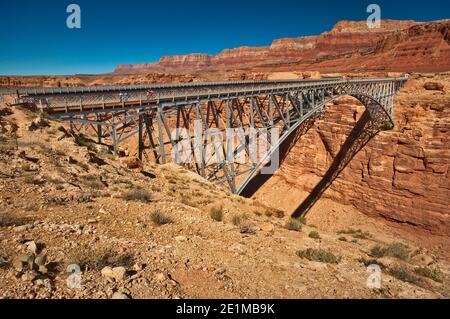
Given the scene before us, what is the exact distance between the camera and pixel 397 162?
27766 mm

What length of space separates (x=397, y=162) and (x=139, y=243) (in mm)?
27942

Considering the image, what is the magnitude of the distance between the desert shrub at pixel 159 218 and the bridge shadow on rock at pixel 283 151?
2513 centimetres

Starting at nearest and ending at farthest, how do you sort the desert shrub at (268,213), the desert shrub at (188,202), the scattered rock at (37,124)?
the desert shrub at (188,202)
the scattered rock at (37,124)
the desert shrub at (268,213)

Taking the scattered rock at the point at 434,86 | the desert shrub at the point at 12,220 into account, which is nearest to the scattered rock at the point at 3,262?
the desert shrub at the point at 12,220

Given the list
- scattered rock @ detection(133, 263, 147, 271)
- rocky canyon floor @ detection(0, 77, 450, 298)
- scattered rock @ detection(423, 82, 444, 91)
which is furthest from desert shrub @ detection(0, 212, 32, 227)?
scattered rock @ detection(423, 82, 444, 91)

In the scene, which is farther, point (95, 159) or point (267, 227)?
point (95, 159)

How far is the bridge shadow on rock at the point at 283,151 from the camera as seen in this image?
33.3m

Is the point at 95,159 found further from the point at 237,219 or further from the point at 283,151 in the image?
the point at 283,151

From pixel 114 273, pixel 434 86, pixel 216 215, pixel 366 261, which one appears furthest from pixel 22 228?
pixel 434 86

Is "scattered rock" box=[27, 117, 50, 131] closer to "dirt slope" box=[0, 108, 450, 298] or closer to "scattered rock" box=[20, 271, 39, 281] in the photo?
"dirt slope" box=[0, 108, 450, 298]

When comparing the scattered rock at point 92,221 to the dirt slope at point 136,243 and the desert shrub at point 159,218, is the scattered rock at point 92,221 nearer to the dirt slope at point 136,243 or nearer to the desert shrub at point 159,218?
the dirt slope at point 136,243

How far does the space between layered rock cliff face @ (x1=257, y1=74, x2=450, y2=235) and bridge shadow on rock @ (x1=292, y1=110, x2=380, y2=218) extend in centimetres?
52

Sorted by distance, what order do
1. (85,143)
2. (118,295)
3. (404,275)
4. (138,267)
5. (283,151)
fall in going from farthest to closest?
(283,151)
(85,143)
(404,275)
(138,267)
(118,295)

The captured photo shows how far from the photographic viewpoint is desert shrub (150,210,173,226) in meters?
7.50
